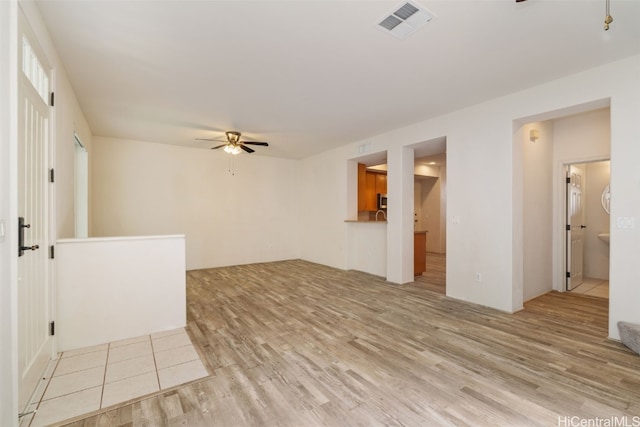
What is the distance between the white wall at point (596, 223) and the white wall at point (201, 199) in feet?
17.2

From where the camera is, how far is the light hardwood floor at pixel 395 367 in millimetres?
1793

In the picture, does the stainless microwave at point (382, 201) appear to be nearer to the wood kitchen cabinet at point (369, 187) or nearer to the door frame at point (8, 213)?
the wood kitchen cabinet at point (369, 187)

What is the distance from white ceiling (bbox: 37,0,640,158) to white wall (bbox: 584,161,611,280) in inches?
142

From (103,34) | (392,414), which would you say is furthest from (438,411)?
(103,34)

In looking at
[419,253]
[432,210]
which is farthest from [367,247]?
[432,210]

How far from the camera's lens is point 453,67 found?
9.60 feet

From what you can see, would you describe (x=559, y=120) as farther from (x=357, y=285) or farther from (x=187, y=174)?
(x=187, y=174)

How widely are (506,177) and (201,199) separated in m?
5.94

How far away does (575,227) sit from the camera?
199 inches

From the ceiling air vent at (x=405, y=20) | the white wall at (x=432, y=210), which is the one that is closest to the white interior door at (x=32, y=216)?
the ceiling air vent at (x=405, y=20)

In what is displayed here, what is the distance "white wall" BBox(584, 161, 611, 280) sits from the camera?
5.29m

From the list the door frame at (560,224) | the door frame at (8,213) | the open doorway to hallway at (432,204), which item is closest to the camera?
the door frame at (8,213)

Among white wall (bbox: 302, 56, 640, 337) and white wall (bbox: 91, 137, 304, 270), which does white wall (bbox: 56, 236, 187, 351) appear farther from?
white wall (bbox: 302, 56, 640, 337)

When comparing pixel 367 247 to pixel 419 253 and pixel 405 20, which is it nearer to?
pixel 419 253
